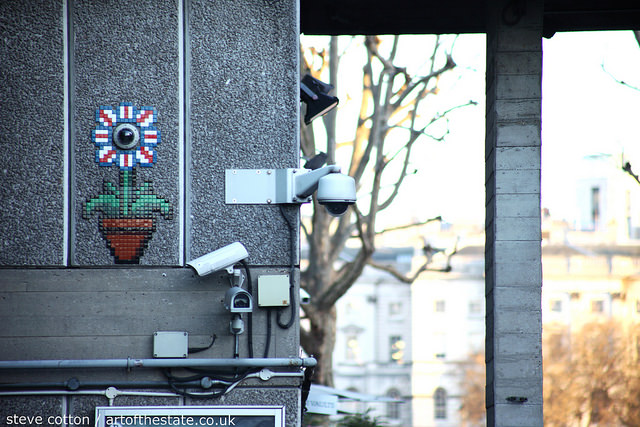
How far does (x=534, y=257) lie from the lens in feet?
27.7

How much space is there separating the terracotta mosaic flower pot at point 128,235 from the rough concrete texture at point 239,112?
0.91 ft

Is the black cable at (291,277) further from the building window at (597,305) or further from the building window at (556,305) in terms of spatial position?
the building window at (597,305)

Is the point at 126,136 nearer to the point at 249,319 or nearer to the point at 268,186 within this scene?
the point at 268,186

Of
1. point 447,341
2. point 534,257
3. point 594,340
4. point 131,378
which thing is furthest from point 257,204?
point 447,341

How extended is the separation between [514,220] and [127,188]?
133 inches

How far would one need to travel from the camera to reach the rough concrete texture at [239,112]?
662 cm

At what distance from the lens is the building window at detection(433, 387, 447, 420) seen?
262 feet

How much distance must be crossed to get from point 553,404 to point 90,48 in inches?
1804

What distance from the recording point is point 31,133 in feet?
21.6

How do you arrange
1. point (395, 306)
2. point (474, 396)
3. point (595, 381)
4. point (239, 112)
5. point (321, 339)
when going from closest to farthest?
1. point (239, 112)
2. point (321, 339)
3. point (595, 381)
4. point (474, 396)
5. point (395, 306)

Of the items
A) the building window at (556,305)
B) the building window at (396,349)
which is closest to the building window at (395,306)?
the building window at (396,349)

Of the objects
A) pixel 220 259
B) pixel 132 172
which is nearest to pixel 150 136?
pixel 132 172

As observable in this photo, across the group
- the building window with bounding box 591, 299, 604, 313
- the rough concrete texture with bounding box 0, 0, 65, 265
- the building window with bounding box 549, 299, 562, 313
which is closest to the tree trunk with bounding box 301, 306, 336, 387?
the rough concrete texture with bounding box 0, 0, 65, 265

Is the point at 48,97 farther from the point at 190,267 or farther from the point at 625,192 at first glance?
the point at 625,192
